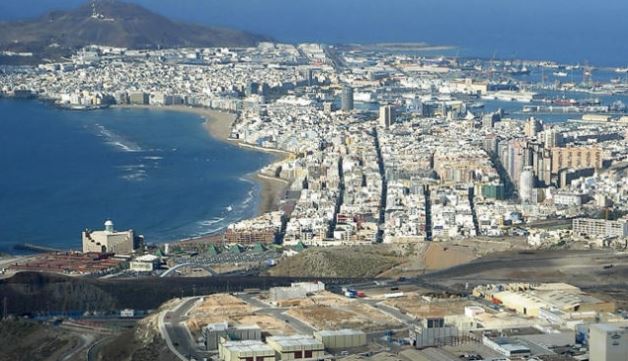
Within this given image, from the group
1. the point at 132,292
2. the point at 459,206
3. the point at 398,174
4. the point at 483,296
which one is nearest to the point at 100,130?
the point at 398,174

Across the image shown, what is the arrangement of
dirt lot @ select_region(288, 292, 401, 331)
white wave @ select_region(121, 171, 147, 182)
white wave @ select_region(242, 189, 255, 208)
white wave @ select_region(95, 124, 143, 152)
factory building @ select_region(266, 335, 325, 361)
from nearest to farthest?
1. factory building @ select_region(266, 335, 325, 361)
2. dirt lot @ select_region(288, 292, 401, 331)
3. white wave @ select_region(242, 189, 255, 208)
4. white wave @ select_region(121, 171, 147, 182)
5. white wave @ select_region(95, 124, 143, 152)

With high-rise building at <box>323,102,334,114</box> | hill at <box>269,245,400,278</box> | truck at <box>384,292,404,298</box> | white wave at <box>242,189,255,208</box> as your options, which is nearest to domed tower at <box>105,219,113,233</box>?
hill at <box>269,245,400,278</box>

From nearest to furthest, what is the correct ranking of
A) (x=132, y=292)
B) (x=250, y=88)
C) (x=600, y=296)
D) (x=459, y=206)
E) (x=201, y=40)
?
(x=600, y=296), (x=132, y=292), (x=459, y=206), (x=250, y=88), (x=201, y=40)

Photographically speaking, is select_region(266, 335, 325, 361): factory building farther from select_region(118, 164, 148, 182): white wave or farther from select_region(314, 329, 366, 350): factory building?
select_region(118, 164, 148, 182): white wave

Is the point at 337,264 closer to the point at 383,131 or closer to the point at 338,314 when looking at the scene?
the point at 338,314

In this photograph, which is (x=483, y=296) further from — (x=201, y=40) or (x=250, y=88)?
(x=201, y=40)

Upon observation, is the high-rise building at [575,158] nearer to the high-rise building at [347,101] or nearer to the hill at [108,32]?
the high-rise building at [347,101]
